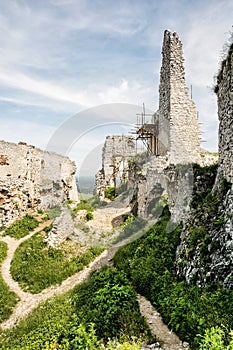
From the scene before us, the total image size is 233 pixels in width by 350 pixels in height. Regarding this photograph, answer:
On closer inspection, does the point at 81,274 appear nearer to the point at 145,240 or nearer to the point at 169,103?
the point at 145,240

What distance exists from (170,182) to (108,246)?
4678 mm

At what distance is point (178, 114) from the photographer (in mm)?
17281

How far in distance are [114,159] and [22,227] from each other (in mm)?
17760

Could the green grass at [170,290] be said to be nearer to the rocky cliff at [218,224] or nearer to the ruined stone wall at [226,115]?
the rocky cliff at [218,224]

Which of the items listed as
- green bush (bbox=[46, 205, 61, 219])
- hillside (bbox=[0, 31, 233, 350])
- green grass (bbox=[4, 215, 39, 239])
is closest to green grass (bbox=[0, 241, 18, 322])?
hillside (bbox=[0, 31, 233, 350])

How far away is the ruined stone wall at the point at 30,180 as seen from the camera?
18328 mm

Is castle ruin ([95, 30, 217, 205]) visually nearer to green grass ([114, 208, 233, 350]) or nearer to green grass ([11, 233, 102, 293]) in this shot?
green grass ([114, 208, 233, 350])

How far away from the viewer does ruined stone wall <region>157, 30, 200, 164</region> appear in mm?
17266

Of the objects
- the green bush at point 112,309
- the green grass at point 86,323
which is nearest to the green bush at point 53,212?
the green grass at point 86,323

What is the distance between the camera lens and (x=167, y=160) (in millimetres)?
16984

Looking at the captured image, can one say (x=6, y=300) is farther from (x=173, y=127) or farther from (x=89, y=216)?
(x=173, y=127)

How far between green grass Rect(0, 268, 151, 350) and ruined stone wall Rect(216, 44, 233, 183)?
5.00m

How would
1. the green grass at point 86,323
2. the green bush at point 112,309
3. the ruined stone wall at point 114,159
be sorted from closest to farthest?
the green grass at point 86,323, the green bush at point 112,309, the ruined stone wall at point 114,159

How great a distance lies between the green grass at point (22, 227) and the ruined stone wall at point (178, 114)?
32.7 ft
